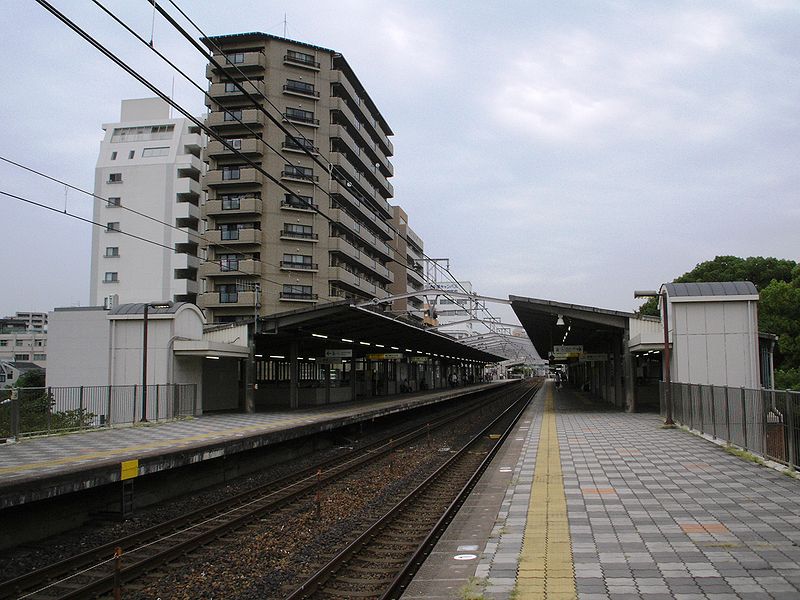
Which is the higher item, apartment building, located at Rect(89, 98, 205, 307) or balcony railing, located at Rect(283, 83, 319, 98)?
balcony railing, located at Rect(283, 83, 319, 98)

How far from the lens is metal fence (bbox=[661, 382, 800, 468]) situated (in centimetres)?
1060

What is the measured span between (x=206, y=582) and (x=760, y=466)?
29.9 ft

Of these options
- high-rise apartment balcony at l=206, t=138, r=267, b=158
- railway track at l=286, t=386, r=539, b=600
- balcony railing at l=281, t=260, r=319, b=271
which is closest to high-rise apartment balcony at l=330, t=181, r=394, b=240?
balcony railing at l=281, t=260, r=319, b=271

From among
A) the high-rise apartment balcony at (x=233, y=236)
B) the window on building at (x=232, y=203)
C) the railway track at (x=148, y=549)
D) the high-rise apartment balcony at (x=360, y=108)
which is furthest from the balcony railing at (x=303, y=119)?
the railway track at (x=148, y=549)

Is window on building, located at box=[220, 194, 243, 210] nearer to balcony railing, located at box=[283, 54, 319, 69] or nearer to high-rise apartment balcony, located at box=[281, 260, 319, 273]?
high-rise apartment balcony, located at box=[281, 260, 319, 273]

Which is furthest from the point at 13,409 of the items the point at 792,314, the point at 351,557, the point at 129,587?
the point at 792,314

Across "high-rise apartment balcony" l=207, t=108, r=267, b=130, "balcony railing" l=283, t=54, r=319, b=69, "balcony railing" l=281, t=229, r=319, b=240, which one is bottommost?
"balcony railing" l=281, t=229, r=319, b=240

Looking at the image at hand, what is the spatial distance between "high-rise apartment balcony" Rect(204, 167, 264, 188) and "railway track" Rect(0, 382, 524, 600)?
40.6 meters

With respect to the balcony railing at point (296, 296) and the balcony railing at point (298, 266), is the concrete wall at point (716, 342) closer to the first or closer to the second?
the balcony railing at point (296, 296)

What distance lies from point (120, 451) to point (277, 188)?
137 feet

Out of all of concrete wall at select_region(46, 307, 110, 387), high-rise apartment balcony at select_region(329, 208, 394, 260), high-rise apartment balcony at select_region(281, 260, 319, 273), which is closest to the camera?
concrete wall at select_region(46, 307, 110, 387)

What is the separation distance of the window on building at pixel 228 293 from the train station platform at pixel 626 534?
129ft

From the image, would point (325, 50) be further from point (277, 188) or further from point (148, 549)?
point (148, 549)

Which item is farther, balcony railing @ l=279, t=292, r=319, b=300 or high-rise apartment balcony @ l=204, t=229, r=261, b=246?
balcony railing @ l=279, t=292, r=319, b=300
